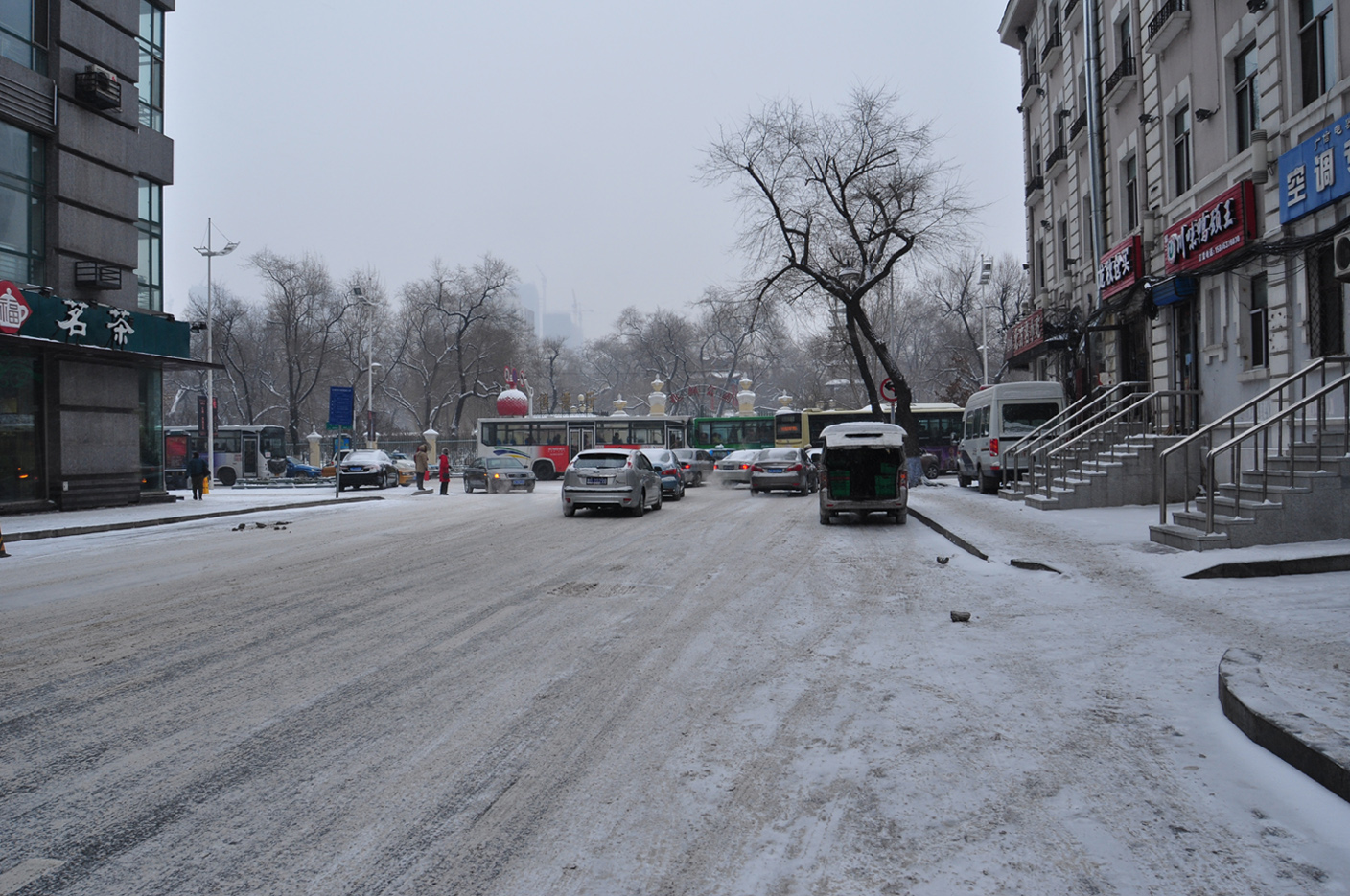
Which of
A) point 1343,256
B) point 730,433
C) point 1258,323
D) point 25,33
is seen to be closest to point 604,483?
point 1258,323

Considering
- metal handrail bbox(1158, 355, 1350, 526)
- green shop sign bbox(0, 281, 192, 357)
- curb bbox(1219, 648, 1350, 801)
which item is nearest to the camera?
curb bbox(1219, 648, 1350, 801)

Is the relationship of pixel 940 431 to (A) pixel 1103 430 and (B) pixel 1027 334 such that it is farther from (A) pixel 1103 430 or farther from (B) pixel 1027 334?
(A) pixel 1103 430

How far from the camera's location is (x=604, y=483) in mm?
20062

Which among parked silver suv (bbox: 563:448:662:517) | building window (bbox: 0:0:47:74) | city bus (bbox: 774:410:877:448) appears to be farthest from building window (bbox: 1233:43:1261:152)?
city bus (bbox: 774:410:877:448)

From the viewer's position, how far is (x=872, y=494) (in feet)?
59.4

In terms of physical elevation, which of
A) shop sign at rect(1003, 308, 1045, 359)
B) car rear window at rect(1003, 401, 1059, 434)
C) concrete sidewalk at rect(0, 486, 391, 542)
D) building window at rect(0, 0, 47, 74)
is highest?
building window at rect(0, 0, 47, 74)

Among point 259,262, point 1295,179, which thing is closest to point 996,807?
point 1295,179

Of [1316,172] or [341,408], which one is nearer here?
[1316,172]

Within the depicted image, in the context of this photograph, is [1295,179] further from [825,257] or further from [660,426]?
[660,426]

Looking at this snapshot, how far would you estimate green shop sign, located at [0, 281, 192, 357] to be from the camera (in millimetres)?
19516

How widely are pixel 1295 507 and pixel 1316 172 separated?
5627 millimetres

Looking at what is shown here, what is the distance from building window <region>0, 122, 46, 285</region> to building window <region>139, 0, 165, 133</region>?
13.9 feet

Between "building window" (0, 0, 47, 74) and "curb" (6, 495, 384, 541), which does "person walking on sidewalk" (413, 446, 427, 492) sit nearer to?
"curb" (6, 495, 384, 541)

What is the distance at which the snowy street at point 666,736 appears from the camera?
3.42 metres
